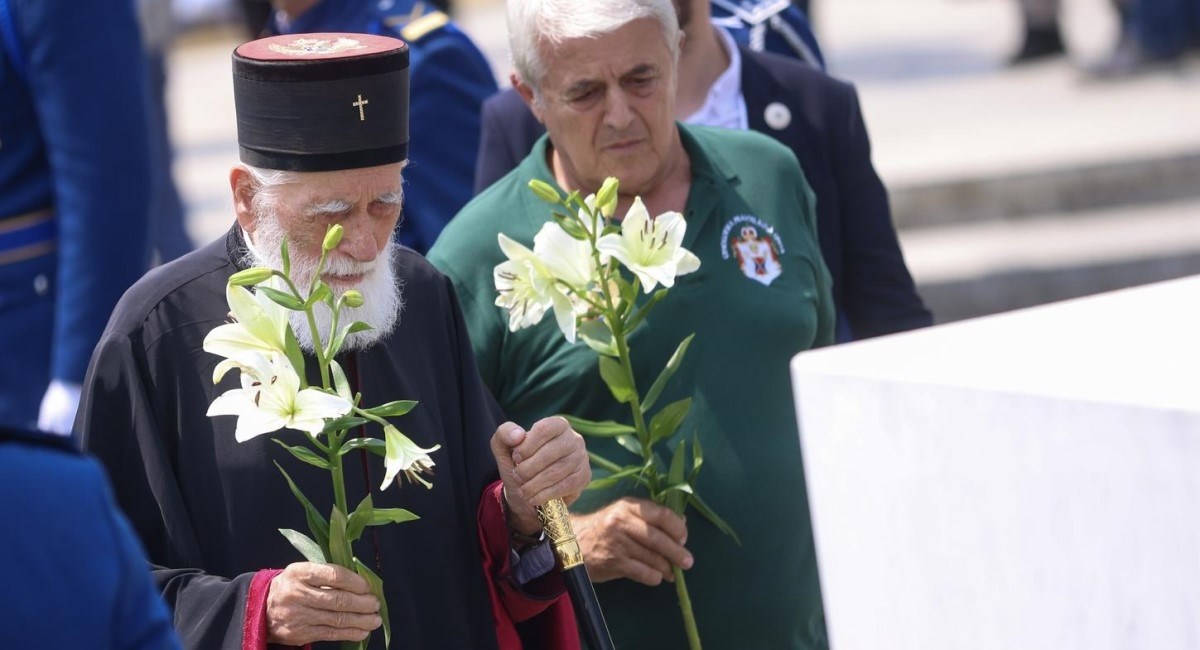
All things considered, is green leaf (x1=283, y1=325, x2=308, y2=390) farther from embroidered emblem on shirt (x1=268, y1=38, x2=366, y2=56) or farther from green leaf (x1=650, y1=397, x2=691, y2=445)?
green leaf (x1=650, y1=397, x2=691, y2=445)

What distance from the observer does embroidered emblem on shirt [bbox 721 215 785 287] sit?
3371 millimetres

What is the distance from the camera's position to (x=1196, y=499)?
2.02 metres

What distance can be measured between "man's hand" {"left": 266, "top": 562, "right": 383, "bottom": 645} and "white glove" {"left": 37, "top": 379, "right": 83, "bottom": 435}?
1574 millimetres

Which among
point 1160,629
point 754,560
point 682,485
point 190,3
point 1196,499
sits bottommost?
point 190,3

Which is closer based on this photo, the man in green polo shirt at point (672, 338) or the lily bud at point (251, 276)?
the lily bud at point (251, 276)

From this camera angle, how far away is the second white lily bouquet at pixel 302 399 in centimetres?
242

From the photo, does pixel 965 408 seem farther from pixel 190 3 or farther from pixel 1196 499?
pixel 190 3

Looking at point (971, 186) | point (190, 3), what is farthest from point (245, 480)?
point (190, 3)

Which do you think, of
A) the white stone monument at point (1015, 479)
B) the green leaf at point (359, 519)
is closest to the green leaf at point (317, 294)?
the green leaf at point (359, 519)

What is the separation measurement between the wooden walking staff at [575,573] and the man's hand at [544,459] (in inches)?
1.4

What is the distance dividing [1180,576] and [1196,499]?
0.09m

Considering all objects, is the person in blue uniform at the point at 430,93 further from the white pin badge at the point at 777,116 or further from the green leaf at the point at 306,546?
the green leaf at the point at 306,546

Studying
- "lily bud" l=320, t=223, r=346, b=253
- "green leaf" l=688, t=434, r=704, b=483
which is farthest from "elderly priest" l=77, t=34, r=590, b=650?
"green leaf" l=688, t=434, r=704, b=483

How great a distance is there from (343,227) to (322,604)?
1.88 ft
